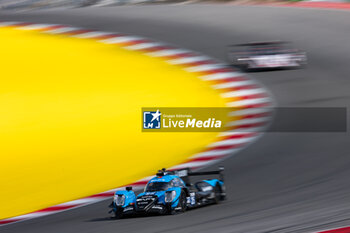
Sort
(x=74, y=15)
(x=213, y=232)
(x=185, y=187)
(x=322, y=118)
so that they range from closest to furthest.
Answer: (x=213, y=232)
(x=185, y=187)
(x=322, y=118)
(x=74, y=15)

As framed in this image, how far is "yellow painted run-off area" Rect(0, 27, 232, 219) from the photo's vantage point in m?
12.2

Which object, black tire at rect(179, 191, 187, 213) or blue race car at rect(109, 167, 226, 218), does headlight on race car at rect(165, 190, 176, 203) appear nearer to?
blue race car at rect(109, 167, 226, 218)

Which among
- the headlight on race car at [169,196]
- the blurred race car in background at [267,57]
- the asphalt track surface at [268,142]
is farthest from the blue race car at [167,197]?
the blurred race car in background at [267,57]

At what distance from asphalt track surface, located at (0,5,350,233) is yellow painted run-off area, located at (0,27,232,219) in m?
1.32

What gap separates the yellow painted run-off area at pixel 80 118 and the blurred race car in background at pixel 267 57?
155 cm

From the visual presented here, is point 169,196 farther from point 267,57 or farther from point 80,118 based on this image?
point 267,57

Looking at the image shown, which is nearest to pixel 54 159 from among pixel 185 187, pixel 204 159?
pixel 204 159

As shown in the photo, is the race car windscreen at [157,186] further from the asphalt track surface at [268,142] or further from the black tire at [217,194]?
the black tire at [217,194]

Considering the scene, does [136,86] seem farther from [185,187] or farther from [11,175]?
[185,187]

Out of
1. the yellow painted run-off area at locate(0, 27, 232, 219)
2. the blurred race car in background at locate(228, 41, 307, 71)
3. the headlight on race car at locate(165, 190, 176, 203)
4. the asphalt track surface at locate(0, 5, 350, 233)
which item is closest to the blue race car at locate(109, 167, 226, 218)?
the headlight on race car at locate(165, 190, 176, 203)

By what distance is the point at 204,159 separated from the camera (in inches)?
504

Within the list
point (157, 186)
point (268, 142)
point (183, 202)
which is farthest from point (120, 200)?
point (268, 142)

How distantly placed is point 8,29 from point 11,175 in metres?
8.72

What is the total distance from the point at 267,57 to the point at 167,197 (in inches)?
348
